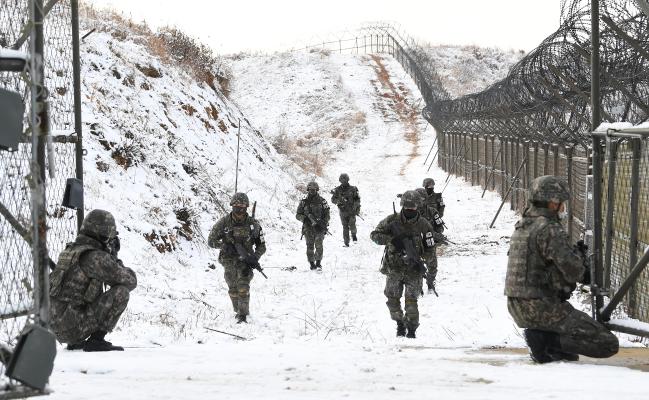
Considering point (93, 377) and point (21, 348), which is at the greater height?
point (21, 348)

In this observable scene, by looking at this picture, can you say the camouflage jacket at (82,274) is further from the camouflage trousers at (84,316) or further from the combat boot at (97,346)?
the combat boot at (97,346)

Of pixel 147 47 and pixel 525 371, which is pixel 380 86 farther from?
pixel 525 371

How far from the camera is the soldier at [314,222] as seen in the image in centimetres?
1259

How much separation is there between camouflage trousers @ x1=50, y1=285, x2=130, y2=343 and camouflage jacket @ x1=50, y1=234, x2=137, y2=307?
5 centimetres

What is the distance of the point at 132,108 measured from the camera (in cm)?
Answer: 1525

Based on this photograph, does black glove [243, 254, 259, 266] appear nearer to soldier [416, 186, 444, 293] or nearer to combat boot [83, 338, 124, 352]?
soldier [416, 186, 444, 293]

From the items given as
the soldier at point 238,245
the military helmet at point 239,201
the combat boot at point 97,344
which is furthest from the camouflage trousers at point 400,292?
the combat boot at point 97,344

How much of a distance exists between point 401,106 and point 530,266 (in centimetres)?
4637

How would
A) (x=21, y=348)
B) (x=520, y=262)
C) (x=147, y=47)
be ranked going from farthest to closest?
(x=147, y=47)
(x=520, y=262)
(x=21, y=348)

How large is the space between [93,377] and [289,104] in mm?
47270

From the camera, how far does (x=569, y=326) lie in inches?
205

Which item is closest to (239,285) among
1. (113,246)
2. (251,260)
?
(251,260)

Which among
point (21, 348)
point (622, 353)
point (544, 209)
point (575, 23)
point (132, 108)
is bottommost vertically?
point (622, 353)

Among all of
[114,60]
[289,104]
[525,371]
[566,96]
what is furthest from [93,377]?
[289,104]
